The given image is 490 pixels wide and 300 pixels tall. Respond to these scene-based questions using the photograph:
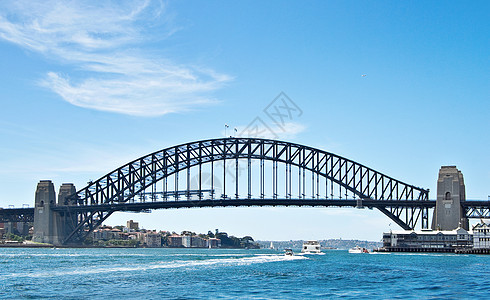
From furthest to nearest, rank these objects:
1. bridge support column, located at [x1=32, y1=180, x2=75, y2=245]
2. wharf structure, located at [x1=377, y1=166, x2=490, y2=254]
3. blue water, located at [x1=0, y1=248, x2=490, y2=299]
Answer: bridge support column, located at [x1=32, y1=180, x2=75, y2=245], wharf structure, located at [x1=377, y1=166, x2=490, y2=254], blue water, located at [x1=0, y1=248, x2=490, y2=299]

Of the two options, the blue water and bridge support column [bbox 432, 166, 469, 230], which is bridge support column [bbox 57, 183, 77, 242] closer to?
bridge support column [bbox 432, 166, 469, 230]

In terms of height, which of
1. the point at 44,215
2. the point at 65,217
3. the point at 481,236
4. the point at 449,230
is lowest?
the point at 481,236

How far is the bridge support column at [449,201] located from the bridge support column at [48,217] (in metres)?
91.3

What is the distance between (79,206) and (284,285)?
125007 mm

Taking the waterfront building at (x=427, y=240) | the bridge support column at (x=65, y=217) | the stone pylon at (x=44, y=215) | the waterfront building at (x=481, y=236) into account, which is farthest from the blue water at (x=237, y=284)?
the bridge support column at (x=65, y=217)

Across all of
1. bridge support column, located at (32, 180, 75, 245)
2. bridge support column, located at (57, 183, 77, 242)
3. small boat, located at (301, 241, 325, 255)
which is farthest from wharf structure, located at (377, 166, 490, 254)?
bridge support column, located at (32, 180, 75, 245)

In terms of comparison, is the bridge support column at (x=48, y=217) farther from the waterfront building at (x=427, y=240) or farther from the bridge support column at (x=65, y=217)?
the waterfront building at (x=427, y=240)

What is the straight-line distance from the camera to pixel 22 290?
50.2 m

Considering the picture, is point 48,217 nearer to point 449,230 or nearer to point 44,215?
point 44,215

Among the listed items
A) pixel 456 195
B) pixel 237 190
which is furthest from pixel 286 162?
pixel 456 195

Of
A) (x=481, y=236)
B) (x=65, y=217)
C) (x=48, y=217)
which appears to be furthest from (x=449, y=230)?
(x=48, y=217)

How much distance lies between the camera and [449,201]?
14638 centimetres

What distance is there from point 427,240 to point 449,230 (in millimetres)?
5153

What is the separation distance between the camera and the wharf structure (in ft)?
460
